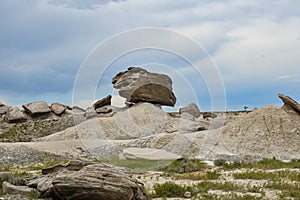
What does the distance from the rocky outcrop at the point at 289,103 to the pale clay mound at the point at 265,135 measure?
1037 mm

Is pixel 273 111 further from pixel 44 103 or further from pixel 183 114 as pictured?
pixel 44 103

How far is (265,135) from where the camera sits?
93.1 ft

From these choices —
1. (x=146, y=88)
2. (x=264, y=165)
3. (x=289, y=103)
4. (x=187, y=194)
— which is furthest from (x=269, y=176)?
(x=146, y=88)

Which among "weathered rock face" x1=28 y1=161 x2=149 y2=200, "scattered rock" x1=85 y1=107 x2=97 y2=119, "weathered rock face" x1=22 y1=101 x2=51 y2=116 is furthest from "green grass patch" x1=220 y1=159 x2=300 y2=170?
"weathered rock face" x1=22 y1=101 x2=51 y2=116

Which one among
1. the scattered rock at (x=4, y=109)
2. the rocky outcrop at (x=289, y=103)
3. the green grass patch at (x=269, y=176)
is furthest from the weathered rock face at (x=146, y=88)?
the green grass patch at (x=269, y=176)

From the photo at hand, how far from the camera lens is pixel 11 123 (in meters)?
53.5

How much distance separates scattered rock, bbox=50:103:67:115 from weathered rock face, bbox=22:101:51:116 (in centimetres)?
69

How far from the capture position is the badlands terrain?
11.2 m

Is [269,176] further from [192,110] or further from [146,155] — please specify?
[192,110]

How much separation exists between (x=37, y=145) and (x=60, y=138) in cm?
729

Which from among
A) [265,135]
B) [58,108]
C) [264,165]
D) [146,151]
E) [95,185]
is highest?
[58,108]

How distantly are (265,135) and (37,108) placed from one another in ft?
112

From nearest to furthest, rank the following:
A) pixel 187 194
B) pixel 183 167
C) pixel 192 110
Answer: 1. pixel 187 194
2. pixel 183 167
3. pixel 192 110

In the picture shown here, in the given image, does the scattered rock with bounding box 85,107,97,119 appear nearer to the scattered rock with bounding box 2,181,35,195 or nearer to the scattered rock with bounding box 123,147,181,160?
the scattered rock with bounding box 123,147,181,160
